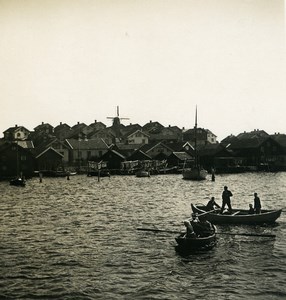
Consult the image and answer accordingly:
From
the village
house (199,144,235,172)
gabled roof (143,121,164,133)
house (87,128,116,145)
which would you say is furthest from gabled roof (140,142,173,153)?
gabled roof (143,121,164,133)

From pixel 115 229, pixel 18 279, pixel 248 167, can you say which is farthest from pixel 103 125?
pixel 18 279

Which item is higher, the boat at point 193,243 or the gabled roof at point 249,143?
the gabled roof at point 249,143

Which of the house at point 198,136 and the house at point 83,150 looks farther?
the house at point 198,136

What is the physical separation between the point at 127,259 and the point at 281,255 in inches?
324

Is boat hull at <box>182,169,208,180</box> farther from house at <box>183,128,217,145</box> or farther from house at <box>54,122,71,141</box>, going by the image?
house at <box>54,122,71,141</box>

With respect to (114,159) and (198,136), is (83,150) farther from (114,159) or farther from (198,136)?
(198,136)

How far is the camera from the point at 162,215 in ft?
112

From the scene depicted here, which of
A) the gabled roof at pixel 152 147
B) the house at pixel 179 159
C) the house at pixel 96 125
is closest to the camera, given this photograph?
the house at pixel 179 159

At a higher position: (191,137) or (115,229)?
(191,137)

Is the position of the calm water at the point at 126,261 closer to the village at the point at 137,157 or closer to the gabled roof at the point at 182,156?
the village at the point at 137,157

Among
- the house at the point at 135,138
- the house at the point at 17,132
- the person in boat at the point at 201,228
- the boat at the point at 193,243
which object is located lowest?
the boat at the point at 193,243

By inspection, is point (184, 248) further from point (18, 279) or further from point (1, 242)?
point (1, 242)

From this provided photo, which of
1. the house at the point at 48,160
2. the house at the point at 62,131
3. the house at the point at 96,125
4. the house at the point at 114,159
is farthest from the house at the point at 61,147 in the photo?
the house at the point at 96,125

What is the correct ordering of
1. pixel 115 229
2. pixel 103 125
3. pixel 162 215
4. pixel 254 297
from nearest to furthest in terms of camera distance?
pixel 254 297 < pixel 115 229 < pixel 162 215 < pixel 103 125
